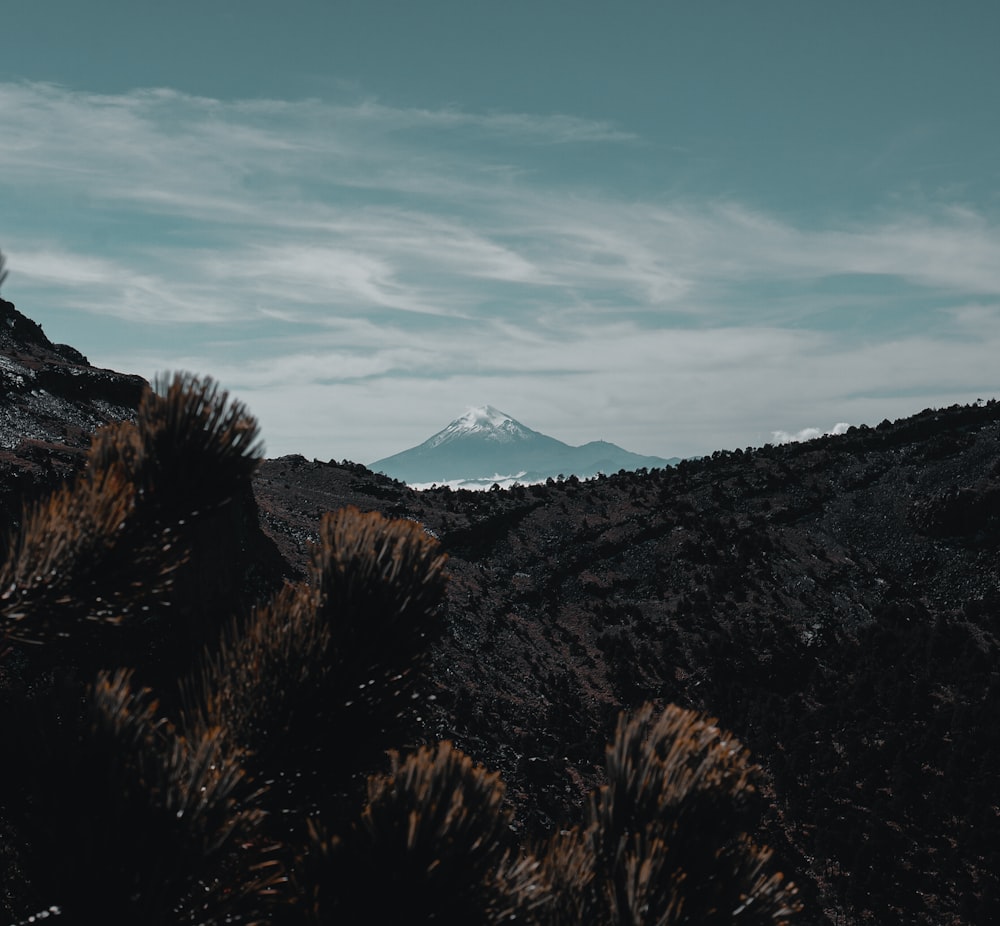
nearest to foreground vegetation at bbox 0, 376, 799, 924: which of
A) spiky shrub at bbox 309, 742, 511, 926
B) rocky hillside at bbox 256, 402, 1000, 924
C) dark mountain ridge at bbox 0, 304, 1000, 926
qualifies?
spiky shrub at bbox 309, 742, 511, 926

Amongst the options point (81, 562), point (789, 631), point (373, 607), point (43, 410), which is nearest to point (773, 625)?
point (789, 631)

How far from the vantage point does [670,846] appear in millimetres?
5113

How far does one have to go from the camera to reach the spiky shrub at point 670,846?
4.98 m

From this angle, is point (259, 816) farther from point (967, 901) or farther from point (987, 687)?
point (987, 687)

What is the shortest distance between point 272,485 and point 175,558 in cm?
5800

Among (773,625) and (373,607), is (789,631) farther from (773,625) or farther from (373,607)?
(373,607)

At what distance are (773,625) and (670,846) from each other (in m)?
37.2

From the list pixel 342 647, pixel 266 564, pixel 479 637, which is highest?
pixel 342 647

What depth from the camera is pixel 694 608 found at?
4294cm

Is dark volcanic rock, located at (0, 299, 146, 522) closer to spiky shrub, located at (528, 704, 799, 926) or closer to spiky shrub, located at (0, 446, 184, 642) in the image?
spiky shrub, located at (0, 446, 184, 642)

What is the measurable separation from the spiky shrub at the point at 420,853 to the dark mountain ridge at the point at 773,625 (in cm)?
115

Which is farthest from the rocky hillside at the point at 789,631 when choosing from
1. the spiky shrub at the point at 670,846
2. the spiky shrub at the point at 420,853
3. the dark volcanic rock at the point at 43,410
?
the spiky shrub at the point at 420,853

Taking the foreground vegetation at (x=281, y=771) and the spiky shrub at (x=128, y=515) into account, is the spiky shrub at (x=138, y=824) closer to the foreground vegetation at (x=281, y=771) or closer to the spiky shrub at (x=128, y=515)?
the foreground vegetation at (x=281, y=771)

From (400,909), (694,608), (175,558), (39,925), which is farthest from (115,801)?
(694,608)
